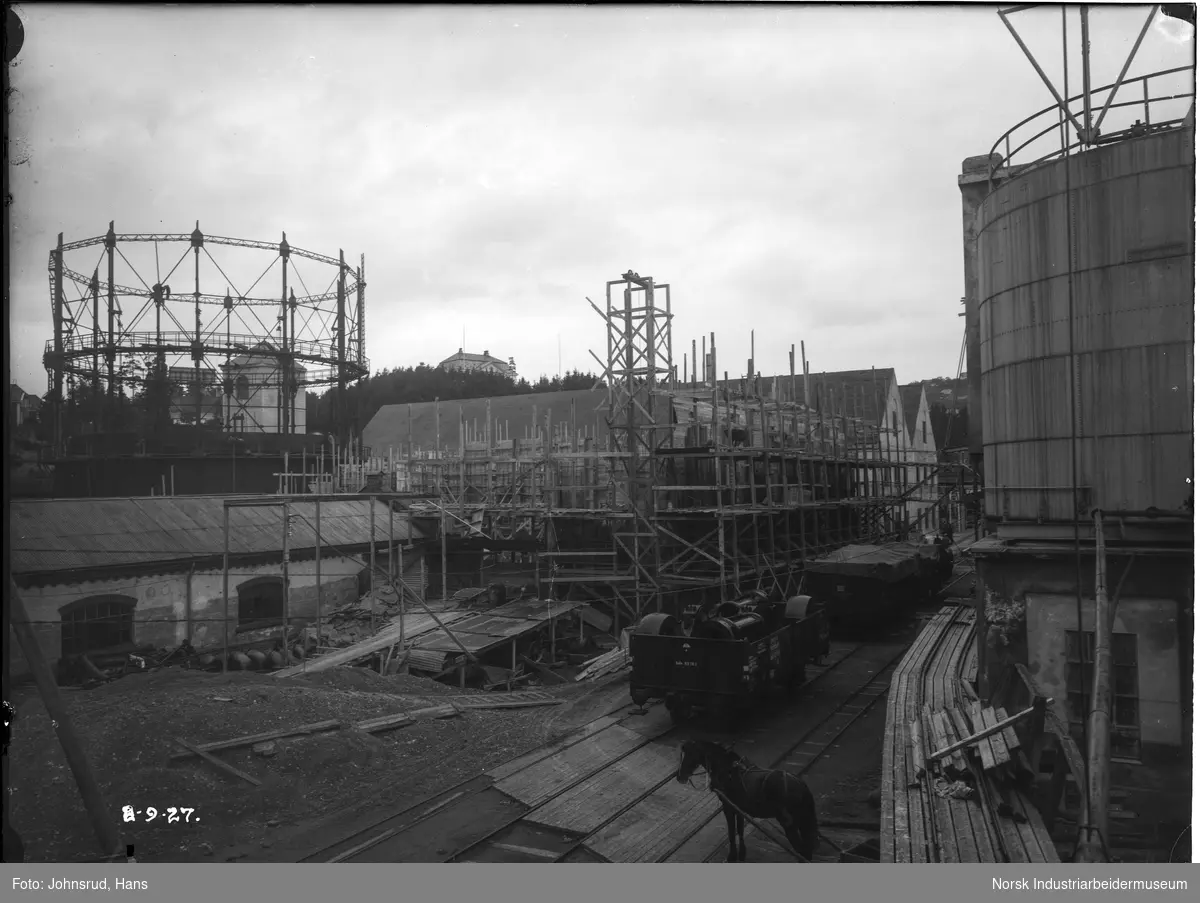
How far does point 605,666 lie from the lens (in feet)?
58.0

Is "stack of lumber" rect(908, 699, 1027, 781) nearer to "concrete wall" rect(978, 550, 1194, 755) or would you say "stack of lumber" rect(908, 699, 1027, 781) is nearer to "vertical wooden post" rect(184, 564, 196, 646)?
"concrete wall" rect(978, 550, 1194, 755)

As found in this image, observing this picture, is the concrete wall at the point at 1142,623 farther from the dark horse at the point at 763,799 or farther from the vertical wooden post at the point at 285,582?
the vertical wooden post at the point at 285,582

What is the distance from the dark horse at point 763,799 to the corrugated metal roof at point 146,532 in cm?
1148

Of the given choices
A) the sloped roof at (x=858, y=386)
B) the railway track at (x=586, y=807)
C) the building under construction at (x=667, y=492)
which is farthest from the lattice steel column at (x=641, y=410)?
the sloped roof at (x=858, y=386)

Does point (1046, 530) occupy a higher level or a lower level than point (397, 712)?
higher

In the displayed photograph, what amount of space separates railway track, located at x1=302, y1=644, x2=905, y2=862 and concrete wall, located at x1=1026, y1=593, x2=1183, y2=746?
12.0 feet

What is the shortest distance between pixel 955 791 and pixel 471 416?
128 ft

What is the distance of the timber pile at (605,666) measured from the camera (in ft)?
57.2

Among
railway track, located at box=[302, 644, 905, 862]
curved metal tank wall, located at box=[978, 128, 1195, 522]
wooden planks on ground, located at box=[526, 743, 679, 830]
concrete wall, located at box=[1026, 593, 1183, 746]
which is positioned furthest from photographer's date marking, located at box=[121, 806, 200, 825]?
curved metal tank wall, located at box=[978, 128, 1195, 522]

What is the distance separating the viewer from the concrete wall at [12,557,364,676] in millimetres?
17359

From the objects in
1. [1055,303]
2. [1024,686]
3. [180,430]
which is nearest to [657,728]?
[1024,686]
